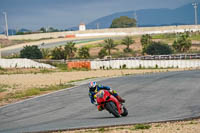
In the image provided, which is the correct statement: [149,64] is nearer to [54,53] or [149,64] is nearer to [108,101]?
[54,53]

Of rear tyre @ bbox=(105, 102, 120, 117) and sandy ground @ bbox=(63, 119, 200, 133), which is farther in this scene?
rear tyre @ bbox=(105, 102, 120, 117)

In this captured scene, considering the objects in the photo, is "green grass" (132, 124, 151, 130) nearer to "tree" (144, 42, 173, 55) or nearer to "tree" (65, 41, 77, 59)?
"tree" (144, 42, 173, 55)

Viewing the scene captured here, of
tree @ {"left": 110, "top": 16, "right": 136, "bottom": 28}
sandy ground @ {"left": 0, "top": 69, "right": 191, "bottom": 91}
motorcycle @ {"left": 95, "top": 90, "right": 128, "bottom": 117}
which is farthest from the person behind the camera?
tree @ {"left": 110, "top": 16, "right": 136, "bottom": 28}

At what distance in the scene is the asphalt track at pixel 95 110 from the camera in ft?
43.9

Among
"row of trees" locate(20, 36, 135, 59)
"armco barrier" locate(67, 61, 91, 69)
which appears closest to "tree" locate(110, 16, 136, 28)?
"row of trees" locate(20, 36, 135, 59)

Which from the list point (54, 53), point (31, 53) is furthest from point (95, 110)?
point (31, 53)

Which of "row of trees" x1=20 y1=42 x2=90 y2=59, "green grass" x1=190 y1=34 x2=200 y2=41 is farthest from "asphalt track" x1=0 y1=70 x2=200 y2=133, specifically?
"green grass" x1=190 y1=34 x2=200 y2=41

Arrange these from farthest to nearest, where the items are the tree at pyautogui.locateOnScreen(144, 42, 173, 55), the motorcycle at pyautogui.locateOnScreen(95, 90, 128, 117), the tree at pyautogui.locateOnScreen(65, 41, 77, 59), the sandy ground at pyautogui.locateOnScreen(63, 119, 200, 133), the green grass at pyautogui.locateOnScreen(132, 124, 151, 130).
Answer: the tree at pyautogui.locateOnScreen(65, 41, 77, 59)
the tree at pyautogui.locateOnScreen(144, 42, 173, 55)
the motorcycle at pyautogui.locateOnScreen(95, 90, 128, 117)
the green grass at pyautogui.locateOnScreen(132, 124, 151, 130)
the sandy ground at pyautogui.locateOnScreen(63, 119, 200, 133)

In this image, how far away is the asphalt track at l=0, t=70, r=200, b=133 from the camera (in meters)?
13.4

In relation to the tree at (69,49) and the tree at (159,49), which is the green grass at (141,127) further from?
the tree at (69,49)

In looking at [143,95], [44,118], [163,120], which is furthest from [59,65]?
[163,120]

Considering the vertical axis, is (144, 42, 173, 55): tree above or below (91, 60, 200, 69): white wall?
above

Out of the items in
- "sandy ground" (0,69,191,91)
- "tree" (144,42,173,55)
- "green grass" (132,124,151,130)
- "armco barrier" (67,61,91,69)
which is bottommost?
"sandy ground" (0,69,191,91)

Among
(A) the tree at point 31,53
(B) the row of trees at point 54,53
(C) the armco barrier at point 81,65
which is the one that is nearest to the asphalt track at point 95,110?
(C) the armco barrier at point 81,65
